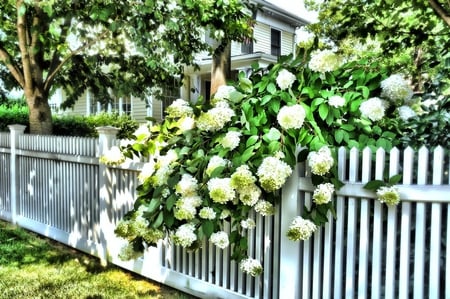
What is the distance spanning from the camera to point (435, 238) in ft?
8.29

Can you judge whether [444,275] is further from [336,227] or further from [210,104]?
[210,104]

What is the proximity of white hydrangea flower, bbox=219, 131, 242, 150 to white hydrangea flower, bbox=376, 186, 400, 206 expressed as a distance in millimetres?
996

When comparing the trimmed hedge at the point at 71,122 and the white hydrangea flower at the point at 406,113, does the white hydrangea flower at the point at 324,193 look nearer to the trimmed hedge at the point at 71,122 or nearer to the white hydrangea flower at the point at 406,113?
the white hydrangea flower at the point at 406,113

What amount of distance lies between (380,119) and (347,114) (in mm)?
235

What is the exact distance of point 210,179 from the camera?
2.98 metres

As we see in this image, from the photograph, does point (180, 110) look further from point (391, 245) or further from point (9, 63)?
point (9, 63)

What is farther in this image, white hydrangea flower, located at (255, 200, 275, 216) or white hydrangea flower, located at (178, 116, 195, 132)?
white hydrangea flower, located at (178, 116, 195, 132)

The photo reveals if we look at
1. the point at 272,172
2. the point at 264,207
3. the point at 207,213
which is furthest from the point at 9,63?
the point at 272,172

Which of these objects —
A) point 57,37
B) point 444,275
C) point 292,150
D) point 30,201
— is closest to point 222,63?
point 57,37

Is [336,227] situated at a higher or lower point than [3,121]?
lower

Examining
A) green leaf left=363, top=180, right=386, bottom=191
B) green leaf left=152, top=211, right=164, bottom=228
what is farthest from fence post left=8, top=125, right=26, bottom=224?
green leaf left=363, top=180, right=386, bottom=191

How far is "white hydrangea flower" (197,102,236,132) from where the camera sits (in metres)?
3.10

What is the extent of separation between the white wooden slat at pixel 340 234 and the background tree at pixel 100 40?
3510 mm

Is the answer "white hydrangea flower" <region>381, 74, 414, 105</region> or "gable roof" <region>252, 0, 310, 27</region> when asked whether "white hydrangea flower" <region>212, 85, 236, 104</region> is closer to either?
"white hydrangea flower" <region>381, 74, 414, 105</region>
